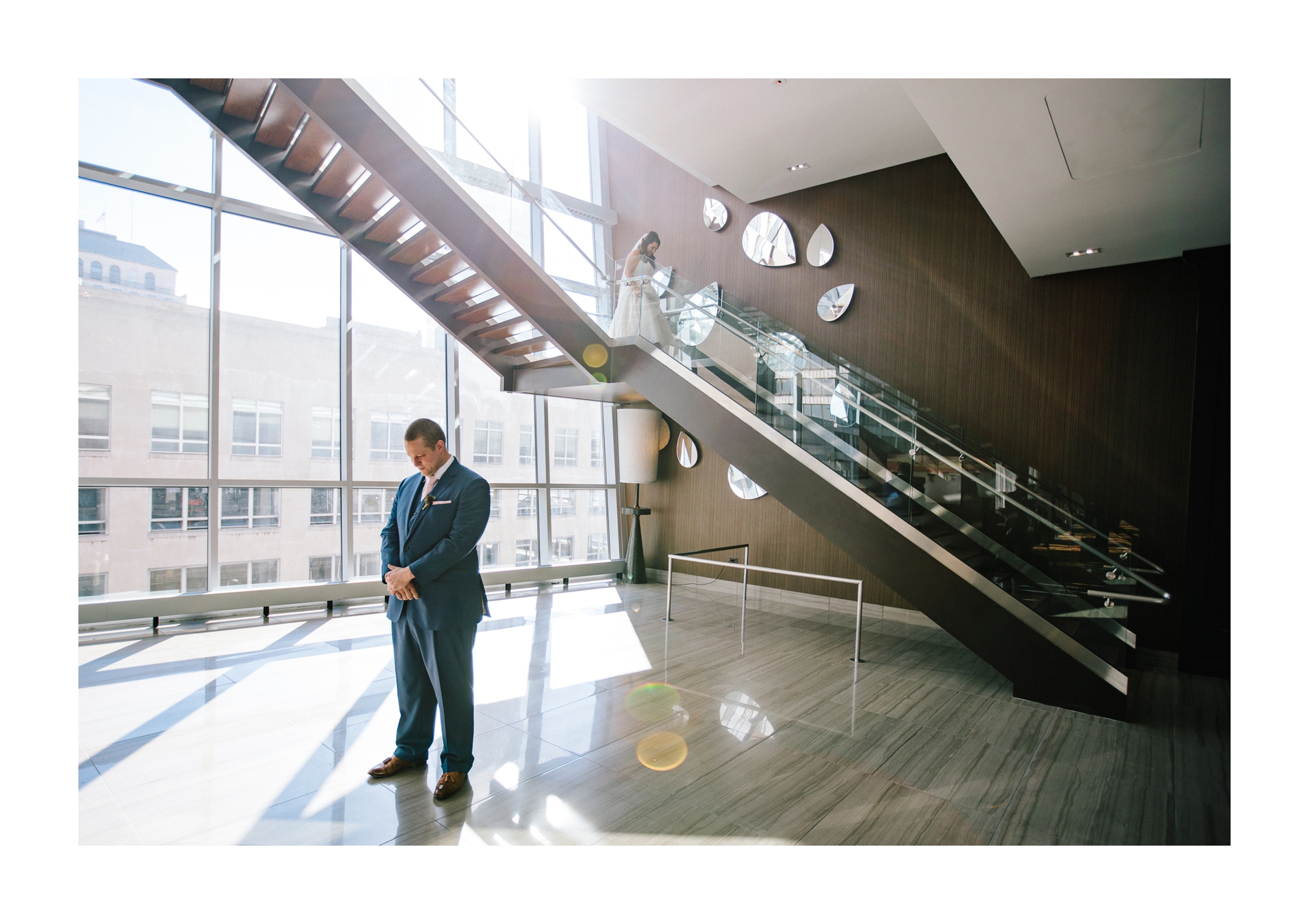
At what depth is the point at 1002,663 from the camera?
448cm

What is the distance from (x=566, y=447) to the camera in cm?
930

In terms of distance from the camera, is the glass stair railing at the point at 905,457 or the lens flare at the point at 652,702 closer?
the lens flare at the point at 652,702

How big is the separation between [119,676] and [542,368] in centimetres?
439

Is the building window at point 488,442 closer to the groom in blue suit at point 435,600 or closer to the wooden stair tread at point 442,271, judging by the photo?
the wooden stair tread at point 442,271

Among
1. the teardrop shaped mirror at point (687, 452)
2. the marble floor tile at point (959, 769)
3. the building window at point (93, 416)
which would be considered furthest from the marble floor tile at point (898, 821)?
the building window at point (93, 416)

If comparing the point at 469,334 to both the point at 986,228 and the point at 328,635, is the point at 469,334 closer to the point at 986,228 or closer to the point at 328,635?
the point at 328,635

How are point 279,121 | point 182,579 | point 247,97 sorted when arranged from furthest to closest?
point 182,579 < point 279,121 < point 247,97

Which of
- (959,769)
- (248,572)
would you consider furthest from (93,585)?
(959,769)

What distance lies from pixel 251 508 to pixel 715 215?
6677mm

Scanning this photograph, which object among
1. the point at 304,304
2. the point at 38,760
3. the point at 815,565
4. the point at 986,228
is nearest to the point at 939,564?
the point at 815,565

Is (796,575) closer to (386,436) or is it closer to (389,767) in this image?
(389,767)

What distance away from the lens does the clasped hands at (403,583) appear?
3.02m

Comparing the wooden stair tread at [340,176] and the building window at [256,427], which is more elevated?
the wooden stair tread at [340,176]

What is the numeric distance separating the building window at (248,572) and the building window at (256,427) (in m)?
1.19
